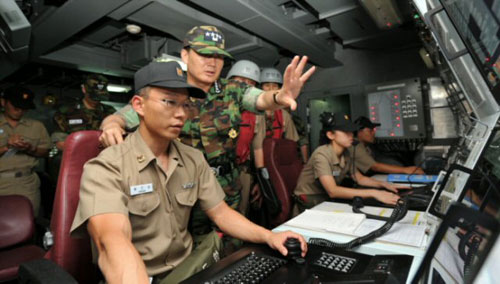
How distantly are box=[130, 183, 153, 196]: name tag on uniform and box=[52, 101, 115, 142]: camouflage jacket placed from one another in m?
3.25

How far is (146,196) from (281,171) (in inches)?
54.5

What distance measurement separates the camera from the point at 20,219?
176 centimetres

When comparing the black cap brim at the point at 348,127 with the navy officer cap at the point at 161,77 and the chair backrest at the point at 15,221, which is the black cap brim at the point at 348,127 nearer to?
the navy officer cap at the point at 161,77

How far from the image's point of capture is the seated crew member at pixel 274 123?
2.88 meters

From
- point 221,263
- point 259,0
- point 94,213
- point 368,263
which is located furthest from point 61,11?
point 368,263

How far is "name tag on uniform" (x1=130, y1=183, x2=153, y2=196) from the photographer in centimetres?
98

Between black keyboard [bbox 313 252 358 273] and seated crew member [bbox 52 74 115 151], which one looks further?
seated crew member [bbox 52 74 115 151]

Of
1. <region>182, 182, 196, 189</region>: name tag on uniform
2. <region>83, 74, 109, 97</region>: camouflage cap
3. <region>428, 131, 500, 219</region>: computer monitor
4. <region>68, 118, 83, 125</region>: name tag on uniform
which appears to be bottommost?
<region>68, 118, 83, 125</region>: name tag on uniform

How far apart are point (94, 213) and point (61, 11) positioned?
285cm

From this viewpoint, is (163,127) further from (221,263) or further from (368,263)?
(368,263)

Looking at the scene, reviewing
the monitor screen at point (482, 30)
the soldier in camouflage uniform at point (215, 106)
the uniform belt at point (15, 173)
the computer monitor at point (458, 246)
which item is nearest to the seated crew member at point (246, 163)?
the soldier in camouflage uniform at point (215, 106)

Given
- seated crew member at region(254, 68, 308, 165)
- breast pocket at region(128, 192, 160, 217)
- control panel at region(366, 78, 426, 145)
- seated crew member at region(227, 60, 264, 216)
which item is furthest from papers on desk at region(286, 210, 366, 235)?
control panel at region(366, 78, 426, 145)

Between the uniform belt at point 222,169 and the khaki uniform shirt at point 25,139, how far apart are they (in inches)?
93.1

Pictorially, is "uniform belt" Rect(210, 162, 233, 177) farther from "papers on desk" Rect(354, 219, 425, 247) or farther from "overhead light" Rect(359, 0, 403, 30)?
"overhead light" Rect(359, 0, 403, 30)
